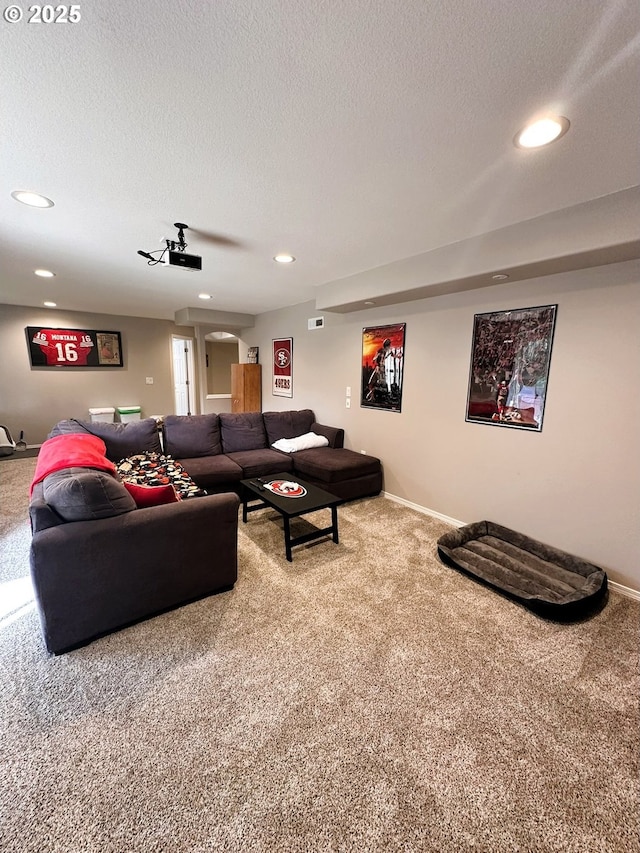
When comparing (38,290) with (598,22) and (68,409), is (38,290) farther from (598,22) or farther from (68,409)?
(598,22)

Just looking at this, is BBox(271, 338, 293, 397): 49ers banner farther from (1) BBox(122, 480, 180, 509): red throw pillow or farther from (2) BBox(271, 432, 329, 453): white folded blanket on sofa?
(1) BBox(122, 480, 180, 509): red throw pillow

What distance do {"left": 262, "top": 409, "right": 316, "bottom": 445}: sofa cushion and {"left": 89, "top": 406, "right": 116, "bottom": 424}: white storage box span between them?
11.9 ft

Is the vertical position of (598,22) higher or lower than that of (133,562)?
higher

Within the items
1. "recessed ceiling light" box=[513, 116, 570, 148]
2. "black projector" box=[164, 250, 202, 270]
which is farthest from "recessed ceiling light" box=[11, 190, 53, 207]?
"recessed ceiling light" box=[513, 116, 570, 148]

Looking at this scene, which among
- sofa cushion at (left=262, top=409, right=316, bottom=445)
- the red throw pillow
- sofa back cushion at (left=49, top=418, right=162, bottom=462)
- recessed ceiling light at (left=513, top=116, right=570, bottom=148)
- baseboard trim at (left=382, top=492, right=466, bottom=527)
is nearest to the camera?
recessed ceiling light at (left=513, top=116, right=570, bottom=148)

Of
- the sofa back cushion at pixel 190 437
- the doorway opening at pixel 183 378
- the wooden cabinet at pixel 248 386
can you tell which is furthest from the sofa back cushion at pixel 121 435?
the doorway opening at pixel 183 378

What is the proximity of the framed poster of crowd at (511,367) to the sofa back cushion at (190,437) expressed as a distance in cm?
287

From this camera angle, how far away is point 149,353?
670 centimetres

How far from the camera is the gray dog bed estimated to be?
78.9 inches

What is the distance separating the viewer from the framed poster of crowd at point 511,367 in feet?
8.27

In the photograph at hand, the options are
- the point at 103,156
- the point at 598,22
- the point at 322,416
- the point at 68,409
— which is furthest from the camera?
the point at 68,409

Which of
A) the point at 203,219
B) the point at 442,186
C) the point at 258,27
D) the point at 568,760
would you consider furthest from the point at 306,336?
the point at 568,760

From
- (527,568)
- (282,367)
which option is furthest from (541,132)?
(282,367)

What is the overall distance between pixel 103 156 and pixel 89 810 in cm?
261
